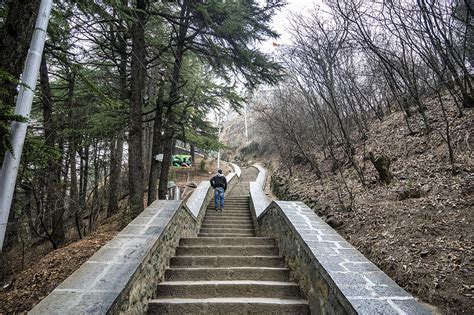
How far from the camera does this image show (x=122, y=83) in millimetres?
9414

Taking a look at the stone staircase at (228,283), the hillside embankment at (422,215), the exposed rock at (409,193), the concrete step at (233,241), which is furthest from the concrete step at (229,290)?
the exposed rock at (409,193)

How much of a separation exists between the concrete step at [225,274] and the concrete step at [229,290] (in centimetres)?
34

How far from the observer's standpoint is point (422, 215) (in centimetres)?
373

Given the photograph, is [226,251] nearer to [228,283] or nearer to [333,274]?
[228,283]

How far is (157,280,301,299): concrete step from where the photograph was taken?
3432 mm

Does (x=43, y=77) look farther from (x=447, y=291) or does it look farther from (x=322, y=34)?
(x=447, y=291)

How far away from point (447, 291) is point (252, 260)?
260 centimetres

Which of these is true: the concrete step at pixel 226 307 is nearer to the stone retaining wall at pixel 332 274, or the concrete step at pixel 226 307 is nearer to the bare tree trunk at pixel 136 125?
the stone retaining wall at pixel 332 274

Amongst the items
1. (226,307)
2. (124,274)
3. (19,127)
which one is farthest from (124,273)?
(19,127)

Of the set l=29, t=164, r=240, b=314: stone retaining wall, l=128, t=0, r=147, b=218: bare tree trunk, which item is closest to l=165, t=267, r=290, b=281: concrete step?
l=29, t=164, r=240, b=314: stone retaining wall

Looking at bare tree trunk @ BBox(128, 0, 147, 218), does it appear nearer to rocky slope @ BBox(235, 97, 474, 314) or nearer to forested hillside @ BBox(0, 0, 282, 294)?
forested hillside @ BBox(0, 0, 282, 294)

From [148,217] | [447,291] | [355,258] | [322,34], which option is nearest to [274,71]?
[322,34]

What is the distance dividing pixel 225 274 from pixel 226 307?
75cm

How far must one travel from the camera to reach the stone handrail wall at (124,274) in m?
2.09
